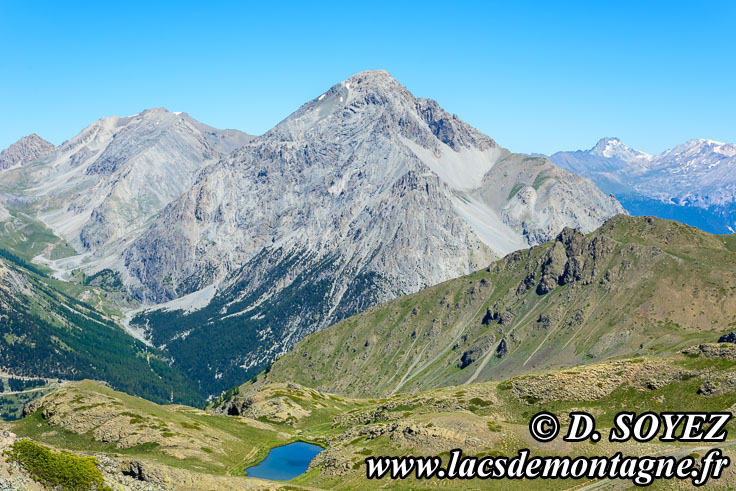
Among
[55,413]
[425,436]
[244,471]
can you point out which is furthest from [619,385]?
[55,413]

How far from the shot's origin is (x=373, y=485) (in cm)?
11175

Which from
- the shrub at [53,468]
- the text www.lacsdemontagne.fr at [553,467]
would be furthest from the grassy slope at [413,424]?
the shrub at [53,468]

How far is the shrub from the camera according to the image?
80375mm

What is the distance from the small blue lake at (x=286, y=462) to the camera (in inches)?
5448

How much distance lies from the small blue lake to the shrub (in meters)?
56.7

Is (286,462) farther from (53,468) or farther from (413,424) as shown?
(53,468)

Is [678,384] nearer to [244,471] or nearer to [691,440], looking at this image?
[691,440]

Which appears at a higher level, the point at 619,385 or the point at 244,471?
the point at 619,385

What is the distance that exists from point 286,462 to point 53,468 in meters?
74.1

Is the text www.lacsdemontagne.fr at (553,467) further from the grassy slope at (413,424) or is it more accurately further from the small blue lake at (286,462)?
the small blue lake at (286,462)

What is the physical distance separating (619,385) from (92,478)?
102804 mm

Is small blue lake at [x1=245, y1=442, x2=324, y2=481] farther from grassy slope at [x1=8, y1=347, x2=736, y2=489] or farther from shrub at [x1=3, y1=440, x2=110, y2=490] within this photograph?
shrub at [x1=3, y1=440, x2=110, y2=490]

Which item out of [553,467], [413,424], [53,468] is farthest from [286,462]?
[53,468]

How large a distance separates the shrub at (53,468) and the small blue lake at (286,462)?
56704 mm
